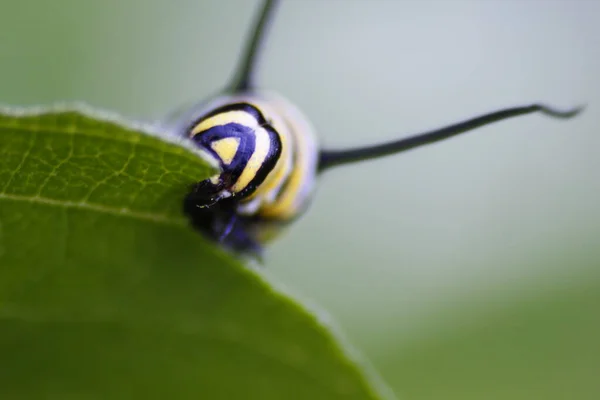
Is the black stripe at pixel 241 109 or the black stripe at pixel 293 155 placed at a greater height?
the black stripe at pixel 241 109

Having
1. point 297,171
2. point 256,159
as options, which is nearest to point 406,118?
point 297,171

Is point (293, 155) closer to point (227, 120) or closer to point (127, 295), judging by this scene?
point (227, 120)

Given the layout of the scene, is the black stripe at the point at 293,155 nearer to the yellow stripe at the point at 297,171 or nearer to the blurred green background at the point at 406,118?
the yellow stripe at the point at 297,171

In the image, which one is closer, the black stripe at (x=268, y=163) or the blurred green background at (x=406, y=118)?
the black stripe at (x=268, y=163)

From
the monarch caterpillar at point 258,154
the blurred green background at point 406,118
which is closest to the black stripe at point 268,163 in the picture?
the monarch caterpillar at point 258,154

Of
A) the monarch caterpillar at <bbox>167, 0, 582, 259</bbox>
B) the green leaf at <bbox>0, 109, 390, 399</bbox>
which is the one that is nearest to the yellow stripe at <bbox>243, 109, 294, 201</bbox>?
the monarch caterpillar at <bbox>167, 0, 582, 259</bbox>

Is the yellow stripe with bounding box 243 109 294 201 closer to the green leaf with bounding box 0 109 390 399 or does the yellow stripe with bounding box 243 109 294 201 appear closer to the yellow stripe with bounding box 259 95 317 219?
the yellow stripe with bounding box 259 95 317 219
